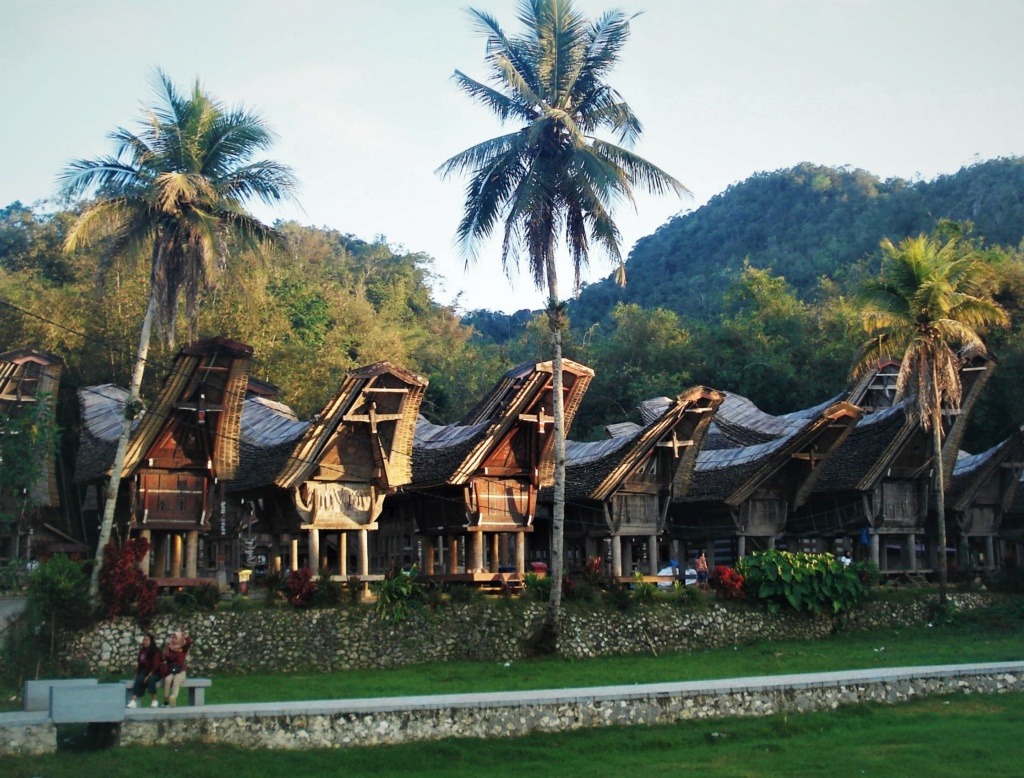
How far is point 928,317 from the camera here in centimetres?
3159

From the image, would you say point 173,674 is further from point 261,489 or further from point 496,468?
point 496,468

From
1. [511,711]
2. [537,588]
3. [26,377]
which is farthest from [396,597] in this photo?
[26,377]

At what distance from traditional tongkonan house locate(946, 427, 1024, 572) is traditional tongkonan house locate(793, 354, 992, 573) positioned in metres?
0.74

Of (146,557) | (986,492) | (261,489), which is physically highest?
(261,489)

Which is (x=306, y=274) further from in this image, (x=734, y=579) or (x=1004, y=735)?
(x=1004, y=735)

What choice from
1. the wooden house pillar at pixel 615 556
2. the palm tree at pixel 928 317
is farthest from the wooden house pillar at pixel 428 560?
the palm tree at pixel 928 317

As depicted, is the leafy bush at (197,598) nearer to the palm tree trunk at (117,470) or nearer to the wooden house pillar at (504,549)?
the palm tree trunk at (117,470)

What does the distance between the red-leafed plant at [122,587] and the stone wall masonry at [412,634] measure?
0.29 meters

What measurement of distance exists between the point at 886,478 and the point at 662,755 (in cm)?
2071

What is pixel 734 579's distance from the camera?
96.0ft

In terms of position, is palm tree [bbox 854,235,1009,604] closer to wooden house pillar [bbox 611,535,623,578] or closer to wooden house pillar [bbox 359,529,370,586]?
wooden house pillar [bbox 611,535,623,578]

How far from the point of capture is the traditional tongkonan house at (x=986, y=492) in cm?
3691

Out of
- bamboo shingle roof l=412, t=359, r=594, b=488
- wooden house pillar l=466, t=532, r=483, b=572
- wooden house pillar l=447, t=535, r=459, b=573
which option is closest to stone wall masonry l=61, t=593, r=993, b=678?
wooden house pillar l=466, t=532, r=483, b=572

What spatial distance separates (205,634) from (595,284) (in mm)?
67823
